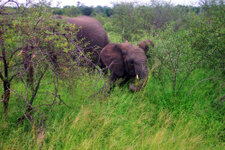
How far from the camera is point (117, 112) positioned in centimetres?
407

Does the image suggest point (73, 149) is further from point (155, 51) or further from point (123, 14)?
point (123, 14)

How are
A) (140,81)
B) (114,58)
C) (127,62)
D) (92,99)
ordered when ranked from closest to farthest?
(92,99) < (140,81) < (127,62) < (114,58)

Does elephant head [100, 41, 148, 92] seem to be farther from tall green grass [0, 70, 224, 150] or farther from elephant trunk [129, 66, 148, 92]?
tall green grass [0, 70, 224, 150]

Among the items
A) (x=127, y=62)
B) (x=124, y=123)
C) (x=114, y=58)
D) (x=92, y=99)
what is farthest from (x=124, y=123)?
(x=114, y=58)

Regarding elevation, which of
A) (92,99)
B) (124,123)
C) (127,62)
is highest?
(127,62)

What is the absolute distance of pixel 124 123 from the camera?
3.79m

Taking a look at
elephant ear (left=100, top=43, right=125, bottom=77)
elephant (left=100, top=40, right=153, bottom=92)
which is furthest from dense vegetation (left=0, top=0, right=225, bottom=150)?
elephant ear (left=100, top=43, right=125, bottom=77)

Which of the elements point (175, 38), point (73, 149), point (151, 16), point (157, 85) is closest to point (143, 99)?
point (157, 85)

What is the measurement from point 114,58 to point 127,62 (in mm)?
411

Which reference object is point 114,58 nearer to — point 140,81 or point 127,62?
point 127,62

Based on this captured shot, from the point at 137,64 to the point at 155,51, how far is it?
2.39 feet

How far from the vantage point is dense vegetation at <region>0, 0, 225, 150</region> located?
3.00m

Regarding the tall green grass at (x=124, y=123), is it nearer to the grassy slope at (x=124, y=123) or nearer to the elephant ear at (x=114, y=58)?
the grassy slope at (x=124, y=123)

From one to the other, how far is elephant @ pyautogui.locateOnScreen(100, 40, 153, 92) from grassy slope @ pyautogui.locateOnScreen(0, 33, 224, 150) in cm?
44
